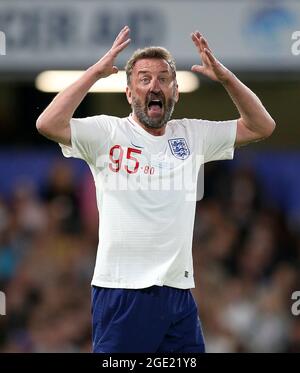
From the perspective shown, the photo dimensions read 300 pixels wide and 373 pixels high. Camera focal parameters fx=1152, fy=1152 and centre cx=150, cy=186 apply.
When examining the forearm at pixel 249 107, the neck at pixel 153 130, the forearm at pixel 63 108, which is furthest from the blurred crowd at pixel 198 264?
the forearm at pixel 63 108

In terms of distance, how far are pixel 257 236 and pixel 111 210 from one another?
6947 millimetres

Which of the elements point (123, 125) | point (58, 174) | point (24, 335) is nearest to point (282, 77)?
point (58, 174)

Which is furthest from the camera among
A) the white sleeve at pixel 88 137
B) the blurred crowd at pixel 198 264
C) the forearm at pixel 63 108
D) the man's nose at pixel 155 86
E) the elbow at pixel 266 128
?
the blurred crowd at pixel 198 264

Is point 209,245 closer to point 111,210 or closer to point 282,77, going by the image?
point 282,77

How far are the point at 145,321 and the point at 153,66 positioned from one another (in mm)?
1500

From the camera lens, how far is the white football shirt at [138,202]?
662 centimetres

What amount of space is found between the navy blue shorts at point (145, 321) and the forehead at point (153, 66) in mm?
1283

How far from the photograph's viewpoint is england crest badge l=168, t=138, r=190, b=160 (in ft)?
22.5

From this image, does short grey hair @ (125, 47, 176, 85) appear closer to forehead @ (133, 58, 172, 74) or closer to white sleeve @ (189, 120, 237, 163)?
forehead @ (133, 58, 172, 74)

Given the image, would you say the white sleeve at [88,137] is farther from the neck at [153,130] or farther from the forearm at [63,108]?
the neck at [153,130]

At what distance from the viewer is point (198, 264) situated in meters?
12.6

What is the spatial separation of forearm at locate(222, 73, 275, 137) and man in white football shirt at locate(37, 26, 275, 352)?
0.07 feet

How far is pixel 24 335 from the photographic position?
480 inches

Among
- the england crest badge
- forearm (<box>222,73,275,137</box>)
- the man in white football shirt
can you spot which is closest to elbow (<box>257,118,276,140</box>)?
forearm (<box>222,73,275,137</box>)
